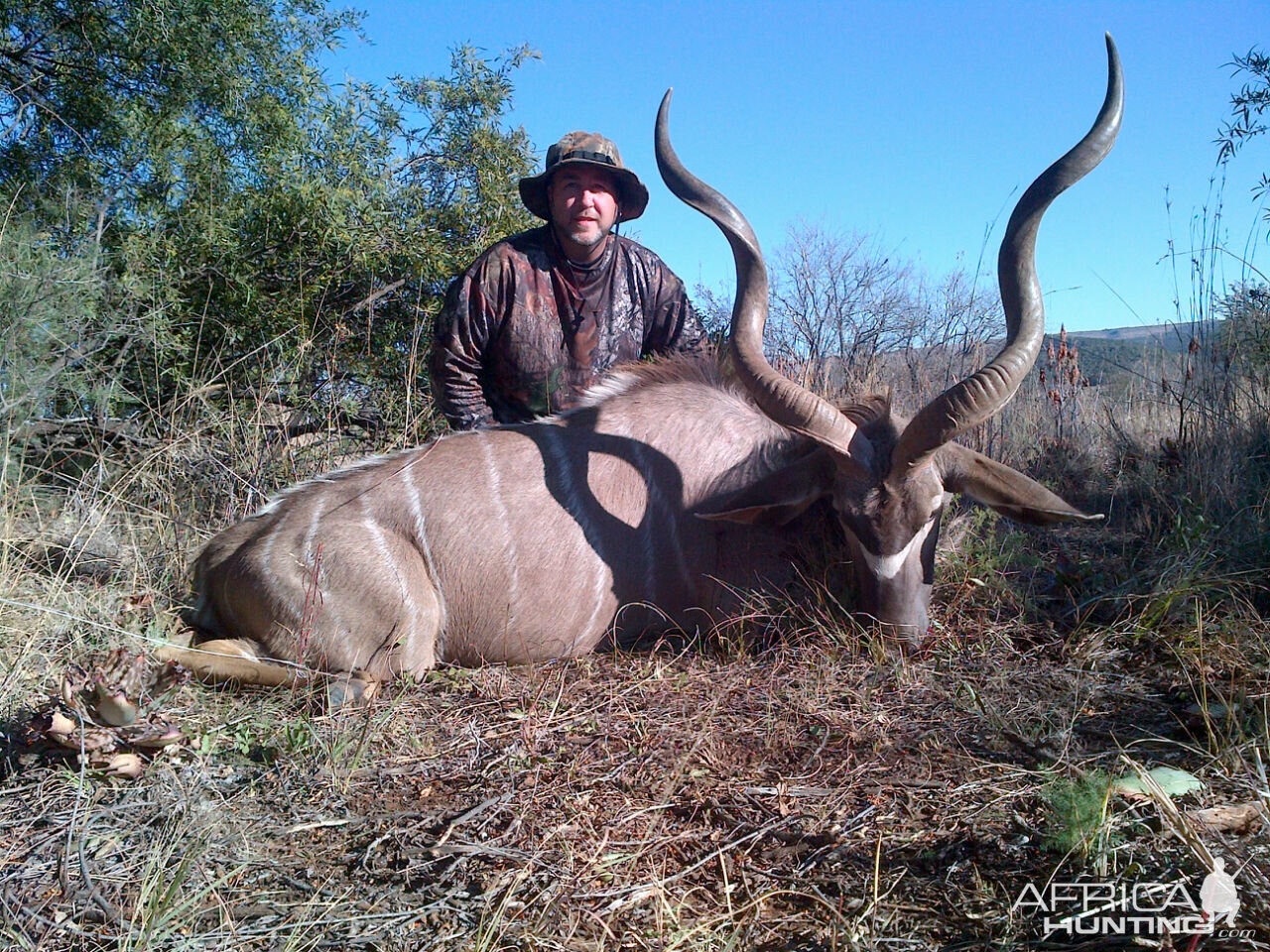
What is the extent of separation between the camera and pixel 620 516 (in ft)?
10.6

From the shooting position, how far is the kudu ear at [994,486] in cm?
302

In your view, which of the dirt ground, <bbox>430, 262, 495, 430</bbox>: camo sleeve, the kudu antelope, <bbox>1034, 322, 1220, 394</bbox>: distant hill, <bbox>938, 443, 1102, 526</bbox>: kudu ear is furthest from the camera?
<bbox>1034, 322, 1220, 394</bbox>: distant hill

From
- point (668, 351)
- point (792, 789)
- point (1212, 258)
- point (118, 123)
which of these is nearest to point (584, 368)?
point (668, 351)

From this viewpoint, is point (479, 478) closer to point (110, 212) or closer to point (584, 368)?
point (584, 368)

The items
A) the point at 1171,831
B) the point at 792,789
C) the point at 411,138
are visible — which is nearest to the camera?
the point at 1171,831

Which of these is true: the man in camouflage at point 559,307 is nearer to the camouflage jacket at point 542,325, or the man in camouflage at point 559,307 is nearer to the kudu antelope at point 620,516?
the camouflage jacket at point 542,325

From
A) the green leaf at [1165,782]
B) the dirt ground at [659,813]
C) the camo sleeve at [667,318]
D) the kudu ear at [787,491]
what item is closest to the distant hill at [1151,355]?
the kudu ear at [787,491]

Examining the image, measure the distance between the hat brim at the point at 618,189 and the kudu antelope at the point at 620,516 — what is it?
1.23 metres

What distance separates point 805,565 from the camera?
3.23 metres

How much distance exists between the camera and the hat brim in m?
4.54

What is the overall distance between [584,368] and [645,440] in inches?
52.6

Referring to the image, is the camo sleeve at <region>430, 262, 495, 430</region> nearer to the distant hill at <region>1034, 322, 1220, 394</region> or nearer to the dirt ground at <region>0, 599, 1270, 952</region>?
the dirt ground at <region>0, 599, 1270, 952</region>

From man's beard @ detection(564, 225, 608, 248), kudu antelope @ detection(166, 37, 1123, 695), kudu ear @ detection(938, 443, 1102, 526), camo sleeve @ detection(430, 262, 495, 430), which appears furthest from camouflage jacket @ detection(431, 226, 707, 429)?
kudu ear @ detection(938, 443, 1102, 526)

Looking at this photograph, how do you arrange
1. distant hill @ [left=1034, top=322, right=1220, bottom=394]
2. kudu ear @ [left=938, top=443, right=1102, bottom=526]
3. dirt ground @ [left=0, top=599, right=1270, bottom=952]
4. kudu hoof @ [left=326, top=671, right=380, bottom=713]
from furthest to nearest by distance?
1. distant hill @ [left=1034, top=322, right=1220, bottom=394]
2. kudu ear @ [left=938, top=443, right=1102, bottom=526]
3. kudu hoof @ [left=326, top=671, right=380, bottom=713]
4. dirt ground @ [left=0, top=599, right=1270, bottom=952]
